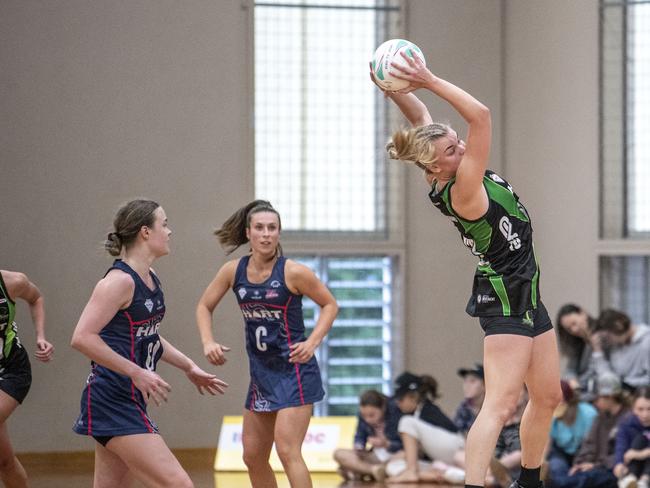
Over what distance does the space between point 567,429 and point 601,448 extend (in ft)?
0.91

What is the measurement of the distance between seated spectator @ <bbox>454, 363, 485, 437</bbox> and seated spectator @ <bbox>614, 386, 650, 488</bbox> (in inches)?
47.4

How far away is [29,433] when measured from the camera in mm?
9586

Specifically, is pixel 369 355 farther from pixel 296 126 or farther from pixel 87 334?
pixel 87 334

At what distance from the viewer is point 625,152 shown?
941 centimetres

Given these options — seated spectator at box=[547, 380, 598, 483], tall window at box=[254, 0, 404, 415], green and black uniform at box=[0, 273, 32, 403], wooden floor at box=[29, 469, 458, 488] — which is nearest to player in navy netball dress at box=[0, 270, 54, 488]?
green and black uniform at box=[0, 273, 32, 403]

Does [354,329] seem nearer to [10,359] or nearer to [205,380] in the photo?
[10,359]

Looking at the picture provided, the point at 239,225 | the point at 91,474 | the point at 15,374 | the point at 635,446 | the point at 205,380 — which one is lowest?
the point at 91,474

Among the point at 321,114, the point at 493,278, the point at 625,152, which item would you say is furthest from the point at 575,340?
the point at 493,278

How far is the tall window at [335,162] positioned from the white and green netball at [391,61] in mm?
5688

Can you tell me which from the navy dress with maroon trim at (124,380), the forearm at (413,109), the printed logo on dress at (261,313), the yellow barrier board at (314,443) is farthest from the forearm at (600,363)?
→ the navy dress with maroon trim at (124,380)

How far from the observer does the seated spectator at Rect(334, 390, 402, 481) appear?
8672 mm

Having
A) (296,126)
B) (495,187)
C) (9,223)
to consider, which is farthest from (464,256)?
(495,187)

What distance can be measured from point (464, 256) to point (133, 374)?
6671 millimetres

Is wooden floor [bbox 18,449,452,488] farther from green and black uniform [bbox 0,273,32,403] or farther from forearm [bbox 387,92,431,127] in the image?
forearm [bbox 387,92,431,127]
